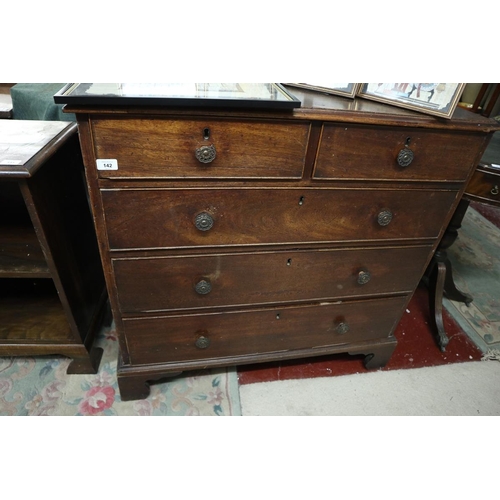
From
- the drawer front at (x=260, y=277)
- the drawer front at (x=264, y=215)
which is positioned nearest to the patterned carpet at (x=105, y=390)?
the drawer front at (x=260, y=277)

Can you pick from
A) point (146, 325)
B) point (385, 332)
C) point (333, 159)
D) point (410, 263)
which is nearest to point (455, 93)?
point (333, 159)

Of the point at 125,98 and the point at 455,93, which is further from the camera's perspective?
the point at 455,93

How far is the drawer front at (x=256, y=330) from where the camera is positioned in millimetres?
1151

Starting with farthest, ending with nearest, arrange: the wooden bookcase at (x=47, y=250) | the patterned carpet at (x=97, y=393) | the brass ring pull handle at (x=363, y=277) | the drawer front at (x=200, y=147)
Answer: the patterned carpet at (x=97, y=393) → the brass ring pull handle at (x=363, y=277) → the wooden bookcase at (x=47, y=250) → the drawer front at (x=200, y=147)

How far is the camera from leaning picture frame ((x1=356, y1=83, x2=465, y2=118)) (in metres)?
0.86

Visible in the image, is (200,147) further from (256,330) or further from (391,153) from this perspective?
(256,330)

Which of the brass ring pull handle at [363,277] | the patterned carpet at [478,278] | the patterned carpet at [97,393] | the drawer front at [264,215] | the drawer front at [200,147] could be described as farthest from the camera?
the patterned carpet at [478,278]

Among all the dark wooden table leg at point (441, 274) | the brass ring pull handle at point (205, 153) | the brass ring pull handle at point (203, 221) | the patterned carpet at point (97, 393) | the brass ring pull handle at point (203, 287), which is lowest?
the patterned carpet at point (97, 393)

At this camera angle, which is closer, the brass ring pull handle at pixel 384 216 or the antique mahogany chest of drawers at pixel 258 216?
the antique mahogany chest of drawers at pixel 258 216

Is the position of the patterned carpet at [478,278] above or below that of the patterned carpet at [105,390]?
above

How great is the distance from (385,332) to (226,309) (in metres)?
0.69

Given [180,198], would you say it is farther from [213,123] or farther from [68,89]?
[68,89]

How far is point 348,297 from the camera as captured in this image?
47.7 inches

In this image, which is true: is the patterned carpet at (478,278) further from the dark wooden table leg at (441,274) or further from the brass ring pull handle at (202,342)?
the brass ring pull handle at (202,342)
